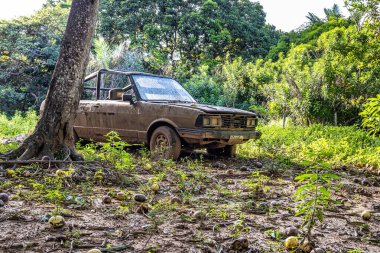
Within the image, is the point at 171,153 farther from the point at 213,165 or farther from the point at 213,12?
the point at 213,12

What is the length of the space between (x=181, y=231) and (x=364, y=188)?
3423 mm

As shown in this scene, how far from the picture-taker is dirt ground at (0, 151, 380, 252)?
286 centimetres

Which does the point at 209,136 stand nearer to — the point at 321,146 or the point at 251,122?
the point at 251,122

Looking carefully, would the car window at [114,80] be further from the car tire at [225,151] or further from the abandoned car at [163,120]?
the car tire at [225,151]

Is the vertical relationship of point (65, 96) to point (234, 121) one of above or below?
above

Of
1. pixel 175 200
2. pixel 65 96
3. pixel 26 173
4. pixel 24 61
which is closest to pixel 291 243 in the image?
pixel 175 200

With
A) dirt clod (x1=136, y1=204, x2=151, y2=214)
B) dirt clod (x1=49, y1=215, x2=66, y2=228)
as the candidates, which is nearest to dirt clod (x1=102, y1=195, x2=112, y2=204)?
dirt clod (x1=136, y1=204, x2=151, y2=214)

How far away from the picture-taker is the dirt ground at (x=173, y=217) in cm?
286

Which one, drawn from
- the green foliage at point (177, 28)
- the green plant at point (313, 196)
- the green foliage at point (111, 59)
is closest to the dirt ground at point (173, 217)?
the green plant at point (313, 196)

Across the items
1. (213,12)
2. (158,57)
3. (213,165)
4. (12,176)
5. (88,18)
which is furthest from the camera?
(213,12)

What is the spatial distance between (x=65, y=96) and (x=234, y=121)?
3287mm

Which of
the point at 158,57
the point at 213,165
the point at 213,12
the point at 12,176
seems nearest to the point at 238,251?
the point at 12,176

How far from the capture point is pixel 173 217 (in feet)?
11.8

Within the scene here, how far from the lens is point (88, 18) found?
5973 millimetres
